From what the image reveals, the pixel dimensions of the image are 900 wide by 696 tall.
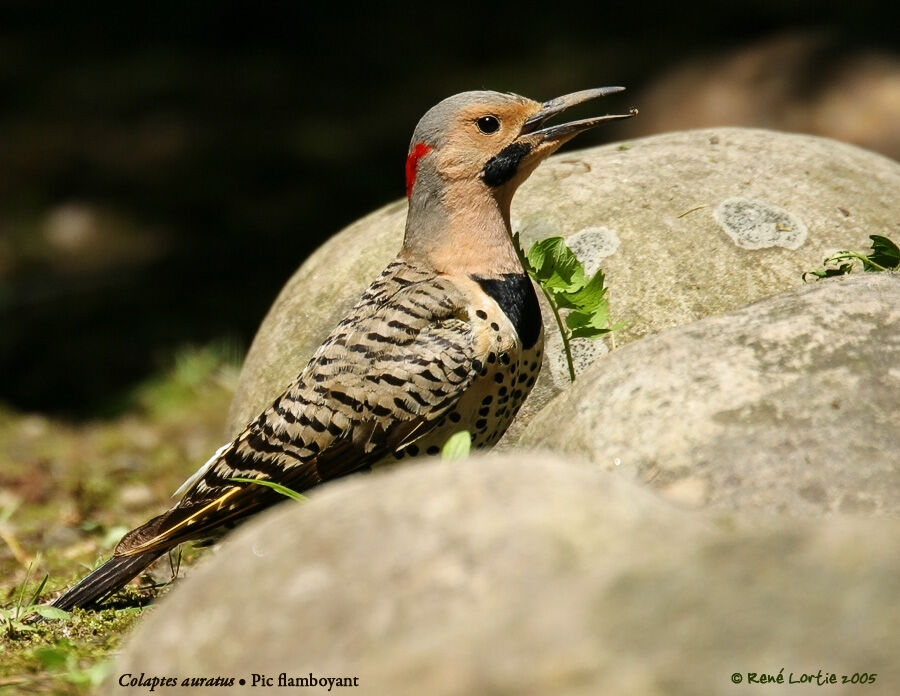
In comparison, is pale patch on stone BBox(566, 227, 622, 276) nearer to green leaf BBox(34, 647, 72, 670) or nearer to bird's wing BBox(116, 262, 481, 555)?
bird's wing BBox(116, 262, 481, 555)

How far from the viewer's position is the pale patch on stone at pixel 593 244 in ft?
14.8

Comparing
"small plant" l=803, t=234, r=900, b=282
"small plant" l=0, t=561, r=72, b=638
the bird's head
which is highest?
the bird's head

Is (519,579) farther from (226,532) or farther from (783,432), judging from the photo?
(226,532)

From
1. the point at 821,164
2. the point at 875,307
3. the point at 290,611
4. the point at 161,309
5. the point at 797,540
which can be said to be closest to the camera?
the point at 797,540

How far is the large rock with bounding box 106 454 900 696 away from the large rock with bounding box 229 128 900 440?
80.5 inches

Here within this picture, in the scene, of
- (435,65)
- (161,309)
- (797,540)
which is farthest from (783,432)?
(435,65)

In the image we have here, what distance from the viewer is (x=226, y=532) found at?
406 cm

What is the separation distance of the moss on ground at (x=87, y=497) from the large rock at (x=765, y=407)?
143 centimetres

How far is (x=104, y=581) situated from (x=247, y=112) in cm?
907

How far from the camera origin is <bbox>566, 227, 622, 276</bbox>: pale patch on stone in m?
4.50

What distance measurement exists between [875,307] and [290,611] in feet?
5.42

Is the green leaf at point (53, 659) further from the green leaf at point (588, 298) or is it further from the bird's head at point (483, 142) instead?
the bird's head at point (483, 142)

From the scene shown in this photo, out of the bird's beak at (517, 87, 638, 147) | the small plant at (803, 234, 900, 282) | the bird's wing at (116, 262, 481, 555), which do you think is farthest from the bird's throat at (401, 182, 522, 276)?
the small plant at (803, 234, 900, 282)

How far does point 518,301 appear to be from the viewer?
396 cm
